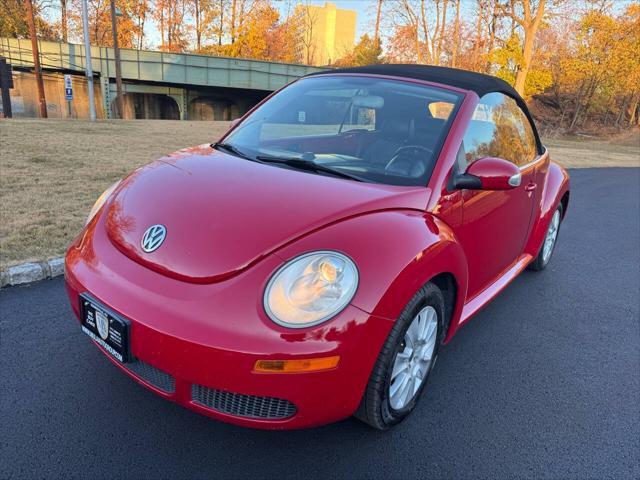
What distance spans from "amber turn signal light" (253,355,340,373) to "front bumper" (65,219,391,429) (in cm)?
2

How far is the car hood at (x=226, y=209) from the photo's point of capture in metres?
1.96

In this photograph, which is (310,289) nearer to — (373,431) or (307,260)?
(307,260)

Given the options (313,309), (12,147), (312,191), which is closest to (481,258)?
(312,191)

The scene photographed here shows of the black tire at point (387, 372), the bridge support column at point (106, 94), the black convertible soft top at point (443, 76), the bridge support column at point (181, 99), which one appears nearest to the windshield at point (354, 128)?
the black convertible soft top at point (443, 76)

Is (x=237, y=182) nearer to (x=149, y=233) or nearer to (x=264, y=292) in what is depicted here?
(x=149, y=233)

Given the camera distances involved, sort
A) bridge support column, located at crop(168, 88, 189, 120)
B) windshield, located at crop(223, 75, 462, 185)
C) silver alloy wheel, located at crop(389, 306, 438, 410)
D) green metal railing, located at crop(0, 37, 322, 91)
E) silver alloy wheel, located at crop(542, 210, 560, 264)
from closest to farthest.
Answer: silver alloy wheel, located at crop(389, 306, 438, 410)
windshield, located at crop(223, 75, 462, 185)
silver alloy wheel, located at crop(542, 210, 560, 264)
green metal railing, located at crop(0, 37, 322, 91)
bridge support column, located at crop(168, 88, 189, 120)

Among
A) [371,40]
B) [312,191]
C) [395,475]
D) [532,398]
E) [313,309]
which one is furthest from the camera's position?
[371,40]

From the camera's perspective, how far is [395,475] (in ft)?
6.76

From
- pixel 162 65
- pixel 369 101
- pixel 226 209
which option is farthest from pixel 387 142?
pixel 162 65

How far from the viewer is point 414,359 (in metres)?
2.31

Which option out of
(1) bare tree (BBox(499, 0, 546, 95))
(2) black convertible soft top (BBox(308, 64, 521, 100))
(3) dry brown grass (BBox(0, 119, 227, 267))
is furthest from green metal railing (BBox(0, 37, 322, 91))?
(2) black convertible soft top (BBox(308, 64, 521, 100))

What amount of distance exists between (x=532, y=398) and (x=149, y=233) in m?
2.20

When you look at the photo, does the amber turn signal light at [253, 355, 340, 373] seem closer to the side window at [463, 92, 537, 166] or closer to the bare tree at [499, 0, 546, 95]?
the side window at [463, 92, 537, 166]

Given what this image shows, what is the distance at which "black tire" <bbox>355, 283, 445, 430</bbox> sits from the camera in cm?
198
